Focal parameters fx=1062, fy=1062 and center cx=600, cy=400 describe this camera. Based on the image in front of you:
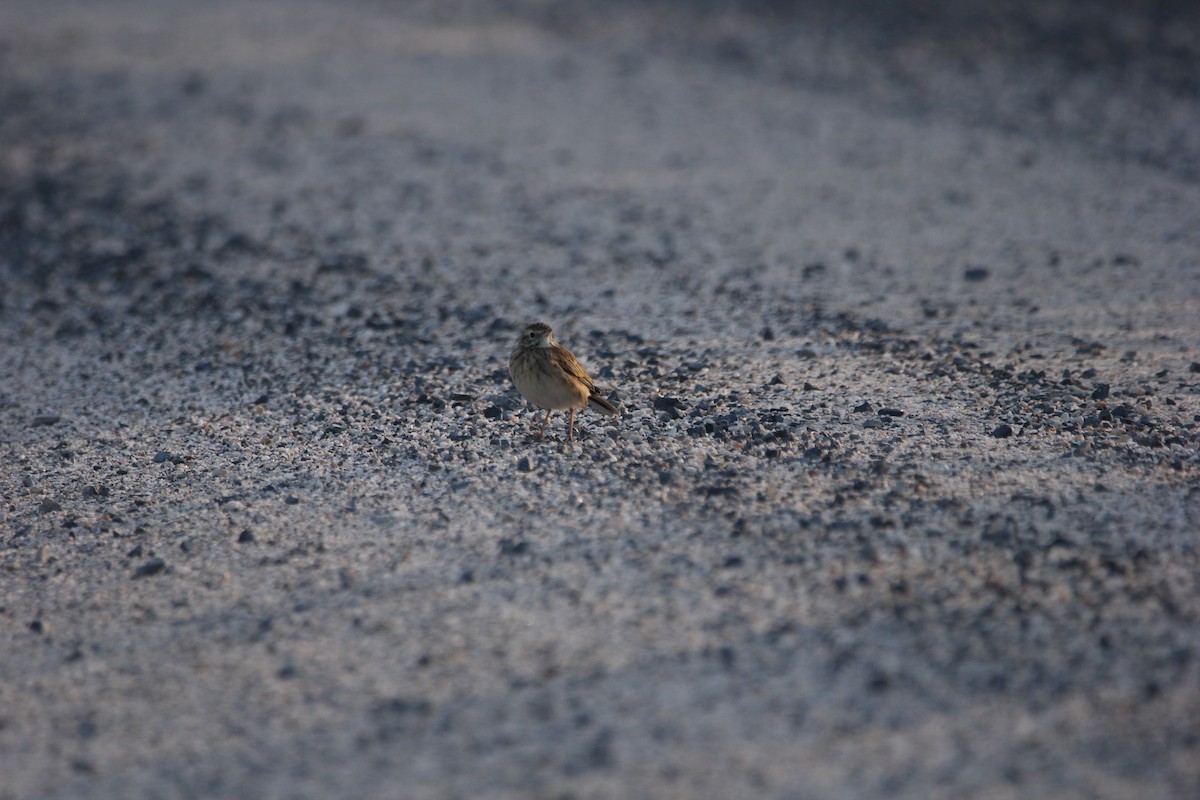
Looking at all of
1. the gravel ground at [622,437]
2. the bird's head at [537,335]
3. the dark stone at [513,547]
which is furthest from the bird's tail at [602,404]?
the dark stone at [513,547]

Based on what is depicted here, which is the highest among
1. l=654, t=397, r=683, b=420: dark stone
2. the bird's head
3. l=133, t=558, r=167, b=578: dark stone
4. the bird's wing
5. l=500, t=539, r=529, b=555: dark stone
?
the bird's head

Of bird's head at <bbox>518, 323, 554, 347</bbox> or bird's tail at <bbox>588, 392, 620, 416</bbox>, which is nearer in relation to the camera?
bird's tail at <bbox>588, 392, 620, 416</bbox>

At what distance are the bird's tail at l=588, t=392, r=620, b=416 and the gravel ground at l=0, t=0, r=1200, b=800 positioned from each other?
0.17 m

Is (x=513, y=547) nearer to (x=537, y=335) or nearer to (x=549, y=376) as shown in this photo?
(x=549, y=376)

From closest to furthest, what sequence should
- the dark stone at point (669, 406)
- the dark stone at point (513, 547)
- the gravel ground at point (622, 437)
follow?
the gravel ground at point (622, 437)
the dark stone at point (513, 547)
the dark stone at point (669, 406)

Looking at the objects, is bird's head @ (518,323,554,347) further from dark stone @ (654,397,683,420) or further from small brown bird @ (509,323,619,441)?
dark stone @ (654,397,683,420)

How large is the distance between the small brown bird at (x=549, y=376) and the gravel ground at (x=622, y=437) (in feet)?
0.89

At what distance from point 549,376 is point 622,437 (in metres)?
0.58

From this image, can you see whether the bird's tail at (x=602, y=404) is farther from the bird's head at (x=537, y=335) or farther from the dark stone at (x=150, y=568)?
the dark stone at (x=150, y=568)

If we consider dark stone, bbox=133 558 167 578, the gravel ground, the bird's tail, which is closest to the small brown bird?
the bird's tail

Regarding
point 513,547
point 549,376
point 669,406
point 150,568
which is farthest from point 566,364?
point 150,568

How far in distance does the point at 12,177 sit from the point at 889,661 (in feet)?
33.0

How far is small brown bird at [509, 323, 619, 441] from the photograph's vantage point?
564cm

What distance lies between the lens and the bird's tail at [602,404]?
577 cm
